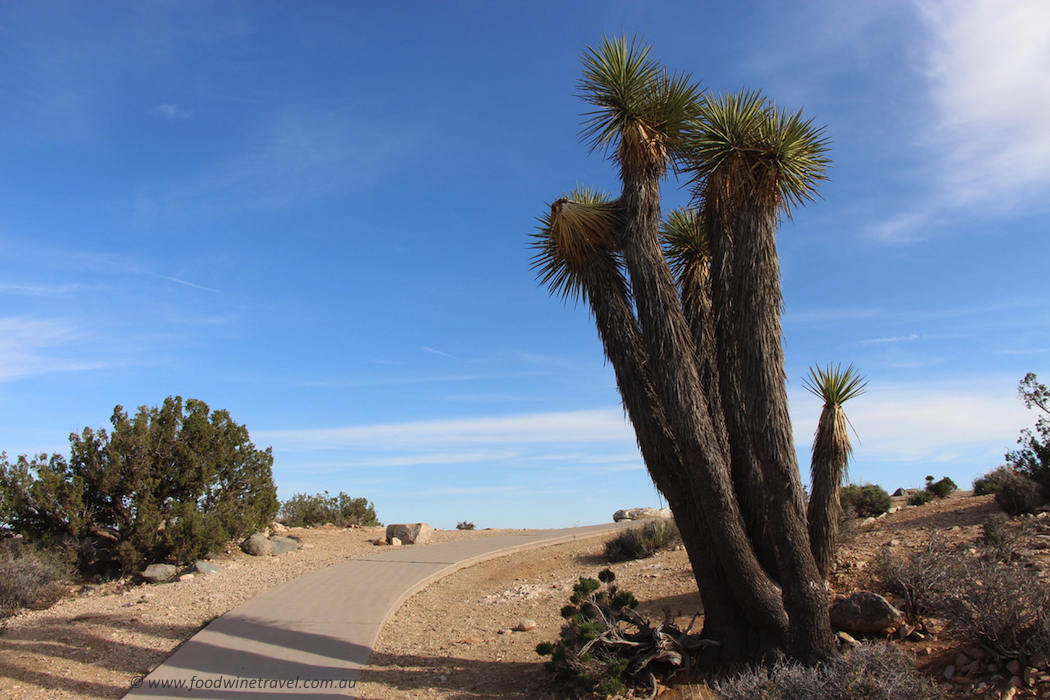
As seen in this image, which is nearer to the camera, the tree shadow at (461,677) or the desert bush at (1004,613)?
the desert bush at (1004,613)

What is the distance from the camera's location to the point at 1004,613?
5.85m

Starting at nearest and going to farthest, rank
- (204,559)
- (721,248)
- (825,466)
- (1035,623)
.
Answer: (1035,623)
(825,466)
(721,248)
(204,559)

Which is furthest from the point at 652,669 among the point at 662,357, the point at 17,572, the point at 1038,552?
the point at 17,572

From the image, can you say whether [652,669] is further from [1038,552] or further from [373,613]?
[1038,552]

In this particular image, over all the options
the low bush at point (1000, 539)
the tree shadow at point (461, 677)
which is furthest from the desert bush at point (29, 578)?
the low bush at point (1000, 539)

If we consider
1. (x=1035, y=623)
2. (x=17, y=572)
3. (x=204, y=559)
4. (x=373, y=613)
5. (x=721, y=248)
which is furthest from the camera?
(x=204, y=559)

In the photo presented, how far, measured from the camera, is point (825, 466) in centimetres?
720

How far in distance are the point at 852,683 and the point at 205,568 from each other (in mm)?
12624

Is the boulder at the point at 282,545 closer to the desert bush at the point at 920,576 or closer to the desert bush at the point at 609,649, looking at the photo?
the desert bush at the point at 609,649

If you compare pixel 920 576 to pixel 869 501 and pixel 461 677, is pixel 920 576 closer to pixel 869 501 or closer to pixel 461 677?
pixel 461 677

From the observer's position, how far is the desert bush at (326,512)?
23.6 meters

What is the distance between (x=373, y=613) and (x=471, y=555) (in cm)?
516

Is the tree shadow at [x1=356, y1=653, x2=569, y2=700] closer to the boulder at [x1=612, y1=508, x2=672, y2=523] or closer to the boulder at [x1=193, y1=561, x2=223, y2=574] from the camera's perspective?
the boulder at [x1=193, y1=561, x2=223, y2=574]

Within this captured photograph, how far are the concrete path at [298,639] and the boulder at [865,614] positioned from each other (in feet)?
17.3
